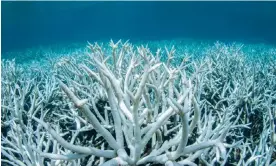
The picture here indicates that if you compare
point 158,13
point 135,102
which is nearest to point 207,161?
point 135,102

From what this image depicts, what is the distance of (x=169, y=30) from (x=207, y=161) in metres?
138

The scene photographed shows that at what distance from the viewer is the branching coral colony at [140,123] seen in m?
1.57

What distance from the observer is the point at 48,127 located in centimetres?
144

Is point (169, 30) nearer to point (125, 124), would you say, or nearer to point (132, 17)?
point (132, 17)

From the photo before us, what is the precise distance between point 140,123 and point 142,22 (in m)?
165

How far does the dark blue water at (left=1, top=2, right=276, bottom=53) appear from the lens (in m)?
102

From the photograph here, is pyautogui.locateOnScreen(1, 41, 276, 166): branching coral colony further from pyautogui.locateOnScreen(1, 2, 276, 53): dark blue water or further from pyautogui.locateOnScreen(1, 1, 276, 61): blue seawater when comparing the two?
pyautogui.locateOnScreen(1, 2, 276, 53): dark blue water

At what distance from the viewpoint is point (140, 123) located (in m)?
1.73

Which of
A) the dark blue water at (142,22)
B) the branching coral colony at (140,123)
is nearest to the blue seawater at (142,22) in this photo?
the dark blue water at (142,22)

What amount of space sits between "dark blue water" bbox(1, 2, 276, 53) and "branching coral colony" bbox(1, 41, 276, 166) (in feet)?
283

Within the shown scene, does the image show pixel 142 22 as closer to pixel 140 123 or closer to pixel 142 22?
pixel 142 22

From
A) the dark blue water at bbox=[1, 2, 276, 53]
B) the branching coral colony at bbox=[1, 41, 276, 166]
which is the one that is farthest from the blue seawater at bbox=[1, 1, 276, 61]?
the branching coral colony at bbox=[1, 41, 276, 166]

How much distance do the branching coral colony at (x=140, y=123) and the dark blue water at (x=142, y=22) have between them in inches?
3393

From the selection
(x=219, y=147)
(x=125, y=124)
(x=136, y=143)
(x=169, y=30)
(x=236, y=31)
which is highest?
(x=169, y=30)
